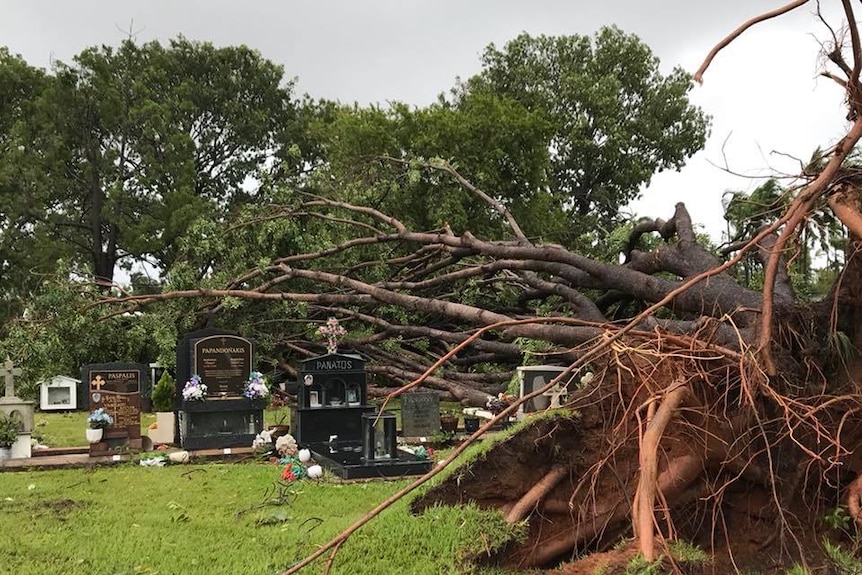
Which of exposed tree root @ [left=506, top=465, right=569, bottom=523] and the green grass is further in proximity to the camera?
exposed tree root @ [left=506, top=465, right=569, bottom=523]

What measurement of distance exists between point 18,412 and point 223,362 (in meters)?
2.56

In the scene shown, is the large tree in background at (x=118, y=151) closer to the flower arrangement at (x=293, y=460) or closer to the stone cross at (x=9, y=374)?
the stone cross at (x=9, y=374)

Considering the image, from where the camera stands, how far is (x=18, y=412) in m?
8.70

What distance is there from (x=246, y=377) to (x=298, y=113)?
896 inches

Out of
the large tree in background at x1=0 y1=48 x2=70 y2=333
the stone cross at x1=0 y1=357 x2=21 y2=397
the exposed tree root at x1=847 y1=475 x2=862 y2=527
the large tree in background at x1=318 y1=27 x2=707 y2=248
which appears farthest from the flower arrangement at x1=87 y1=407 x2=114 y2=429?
the large tree in background at x1=0 y1=48 x2=70 y2=333

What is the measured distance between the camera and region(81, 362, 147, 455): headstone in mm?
9047

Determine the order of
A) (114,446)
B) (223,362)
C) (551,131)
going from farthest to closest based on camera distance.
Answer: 1. (551,131)
2. (223,362)
3. (114,446)

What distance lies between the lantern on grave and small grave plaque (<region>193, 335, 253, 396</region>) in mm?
2631

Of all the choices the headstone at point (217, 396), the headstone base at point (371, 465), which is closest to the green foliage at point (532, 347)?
the headstone base at point (371, 465)

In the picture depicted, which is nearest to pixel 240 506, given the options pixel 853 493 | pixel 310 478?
pixel 310 478

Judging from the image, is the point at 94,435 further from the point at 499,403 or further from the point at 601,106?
the point at 601,106

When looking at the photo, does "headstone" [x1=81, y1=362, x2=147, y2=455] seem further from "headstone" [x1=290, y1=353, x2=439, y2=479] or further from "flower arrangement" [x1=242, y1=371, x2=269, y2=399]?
"headstone" [x1=290, y1=353, x2=439, y2=479]

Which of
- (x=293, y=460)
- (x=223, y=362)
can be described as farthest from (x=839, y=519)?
(x=223, y=362)

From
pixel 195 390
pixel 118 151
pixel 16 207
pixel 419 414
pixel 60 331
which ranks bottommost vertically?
pixel 419 414
